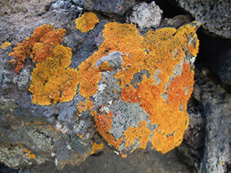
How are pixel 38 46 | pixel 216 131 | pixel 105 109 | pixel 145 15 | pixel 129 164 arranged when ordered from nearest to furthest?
pixel 105 109 → pixel 38 46 → pixel 145 15 → pixel 216 131 → pixel 129 164

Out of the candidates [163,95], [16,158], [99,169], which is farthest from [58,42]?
[99,169]

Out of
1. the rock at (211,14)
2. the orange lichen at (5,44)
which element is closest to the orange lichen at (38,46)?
the orange lichen at (5,44)

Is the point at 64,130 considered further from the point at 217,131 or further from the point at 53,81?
the point at 217,131

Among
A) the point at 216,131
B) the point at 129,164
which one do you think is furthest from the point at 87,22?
the point at 129,164

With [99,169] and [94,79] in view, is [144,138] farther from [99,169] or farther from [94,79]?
[99,169]

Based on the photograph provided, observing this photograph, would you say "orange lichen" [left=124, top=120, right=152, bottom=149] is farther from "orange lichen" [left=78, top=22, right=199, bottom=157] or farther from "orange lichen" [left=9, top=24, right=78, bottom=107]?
"orange lichen" [left=9, top=24, right=78, bottom=107]
